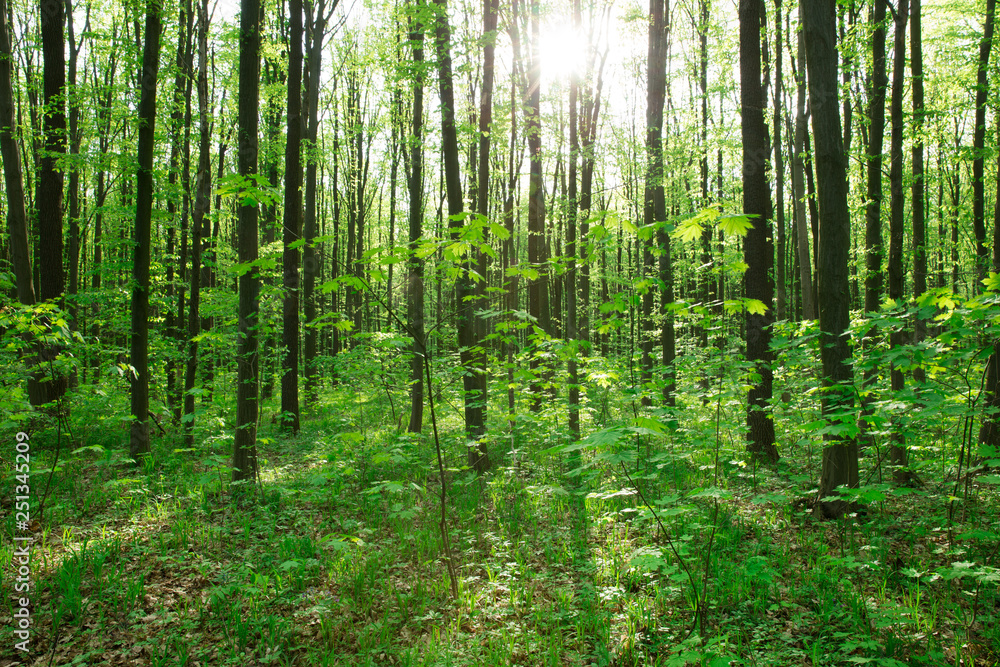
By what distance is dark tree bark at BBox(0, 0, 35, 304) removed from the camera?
7090 mm

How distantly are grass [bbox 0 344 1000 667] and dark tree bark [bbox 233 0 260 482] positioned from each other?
665 millimetres

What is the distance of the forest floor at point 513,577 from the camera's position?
3.17 metres

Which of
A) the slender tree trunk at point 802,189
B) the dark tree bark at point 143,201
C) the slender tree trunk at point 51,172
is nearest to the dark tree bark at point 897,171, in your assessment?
the slender tree trunk at point 802,189

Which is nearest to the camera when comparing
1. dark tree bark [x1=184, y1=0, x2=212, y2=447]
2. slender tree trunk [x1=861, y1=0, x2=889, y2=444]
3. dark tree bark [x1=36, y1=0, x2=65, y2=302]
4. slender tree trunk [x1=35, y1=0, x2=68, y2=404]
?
slender tree trunk [x1=861, y1=0, x2=889, y2=444]

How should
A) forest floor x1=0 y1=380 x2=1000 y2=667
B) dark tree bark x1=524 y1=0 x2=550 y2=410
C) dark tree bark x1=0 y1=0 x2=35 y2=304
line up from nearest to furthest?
1. forest floor x1=0 y1=380 x2=1000 y2=667
2. dark tree bark x1=0 y1=0 x2=35 y2=304
3. dark tree bark x1=524 y1=0 x2=550 y2=410

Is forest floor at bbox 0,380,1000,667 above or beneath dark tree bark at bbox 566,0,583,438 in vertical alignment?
beneath

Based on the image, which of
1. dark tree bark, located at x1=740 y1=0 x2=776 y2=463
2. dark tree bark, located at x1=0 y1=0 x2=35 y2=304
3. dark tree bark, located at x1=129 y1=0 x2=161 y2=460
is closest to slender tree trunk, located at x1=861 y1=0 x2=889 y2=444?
dark tree bark, located at x1=740 y1=0 x2=776 y2=463

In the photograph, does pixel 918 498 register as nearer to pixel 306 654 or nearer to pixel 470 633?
pixel 470 633

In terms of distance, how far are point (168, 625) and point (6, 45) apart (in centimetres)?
940

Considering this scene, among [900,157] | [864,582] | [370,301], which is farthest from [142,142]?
[900,157]

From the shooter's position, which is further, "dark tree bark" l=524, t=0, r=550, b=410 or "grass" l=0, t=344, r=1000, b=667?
"dark tree bark" l=524, t=0, r=550, b=410

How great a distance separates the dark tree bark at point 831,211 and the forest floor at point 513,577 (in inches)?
18.9

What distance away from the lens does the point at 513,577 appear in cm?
424

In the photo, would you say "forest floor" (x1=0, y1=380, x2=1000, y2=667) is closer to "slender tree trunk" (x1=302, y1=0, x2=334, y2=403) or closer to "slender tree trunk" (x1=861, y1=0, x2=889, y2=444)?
"slender tree trunk" (x1=861, y1=0, x2=889, y2=444)
